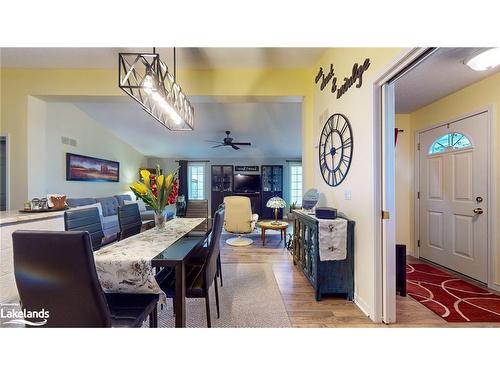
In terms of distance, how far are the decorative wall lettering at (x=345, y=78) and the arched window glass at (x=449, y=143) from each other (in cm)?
185

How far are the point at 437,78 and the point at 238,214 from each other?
3.45m

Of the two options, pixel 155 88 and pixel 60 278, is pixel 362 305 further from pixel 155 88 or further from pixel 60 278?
pixel 155 88

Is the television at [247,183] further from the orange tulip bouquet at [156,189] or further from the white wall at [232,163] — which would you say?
the orange tulip bouquet at [156,189]

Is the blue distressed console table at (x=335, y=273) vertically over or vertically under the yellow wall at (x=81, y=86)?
under

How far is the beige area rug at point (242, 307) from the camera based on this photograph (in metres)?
1.75

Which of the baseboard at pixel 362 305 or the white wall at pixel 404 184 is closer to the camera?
the baseboard at pixel 362 305

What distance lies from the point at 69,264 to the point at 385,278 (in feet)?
6.88

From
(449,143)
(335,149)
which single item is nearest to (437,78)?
(449,143)

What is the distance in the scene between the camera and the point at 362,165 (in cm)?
190

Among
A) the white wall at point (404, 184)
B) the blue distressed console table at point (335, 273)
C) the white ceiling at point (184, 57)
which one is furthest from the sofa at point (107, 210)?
the white wall at point (404, 184)

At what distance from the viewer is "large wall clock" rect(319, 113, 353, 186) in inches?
85.7
